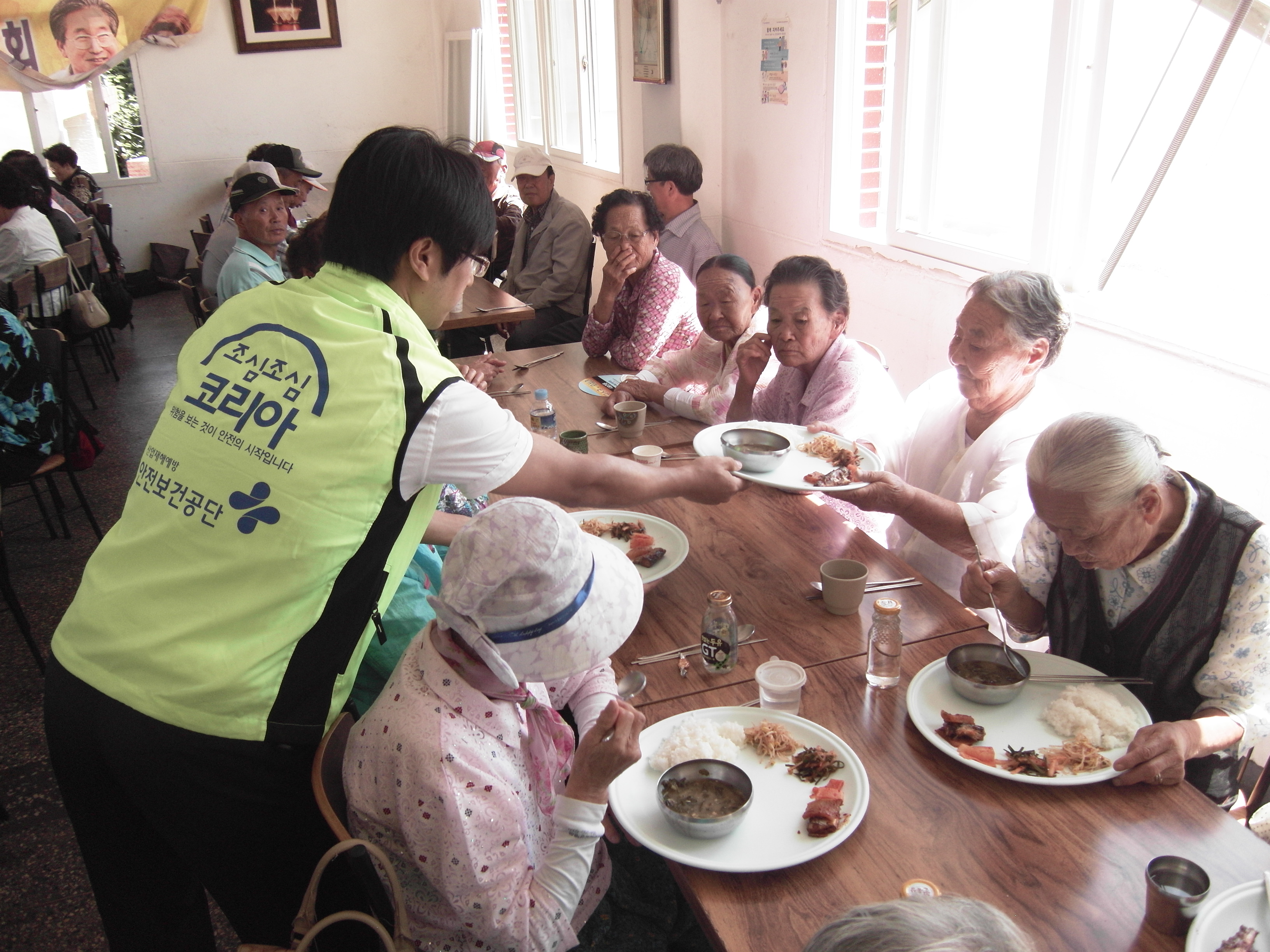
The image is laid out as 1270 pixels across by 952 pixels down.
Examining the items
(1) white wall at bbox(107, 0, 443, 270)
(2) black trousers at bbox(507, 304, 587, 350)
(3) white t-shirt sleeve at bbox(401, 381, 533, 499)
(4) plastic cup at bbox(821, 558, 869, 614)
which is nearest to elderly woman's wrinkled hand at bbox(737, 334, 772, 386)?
(4) plastic cup at bbox(821, 558, 869, 614)

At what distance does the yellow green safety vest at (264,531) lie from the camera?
1.33 metres

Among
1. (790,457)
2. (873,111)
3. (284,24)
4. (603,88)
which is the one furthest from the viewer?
(284,24)

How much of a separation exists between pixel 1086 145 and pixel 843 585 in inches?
80.8

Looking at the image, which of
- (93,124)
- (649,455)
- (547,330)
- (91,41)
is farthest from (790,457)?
(93,124)

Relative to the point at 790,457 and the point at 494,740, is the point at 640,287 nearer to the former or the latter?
the point at 790,457

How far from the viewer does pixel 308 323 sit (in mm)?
1397

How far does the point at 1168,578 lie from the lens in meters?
1.62

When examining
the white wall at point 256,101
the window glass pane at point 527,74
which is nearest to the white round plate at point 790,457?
the window glass pane at point 527,74

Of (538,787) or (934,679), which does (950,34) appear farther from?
Answer: (538,787)

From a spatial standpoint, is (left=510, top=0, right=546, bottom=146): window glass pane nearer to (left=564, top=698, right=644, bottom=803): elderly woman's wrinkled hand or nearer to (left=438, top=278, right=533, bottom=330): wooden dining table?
(left=438, top=278, right=533, bottom=330): wooden dining table

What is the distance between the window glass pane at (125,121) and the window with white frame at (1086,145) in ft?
28.8

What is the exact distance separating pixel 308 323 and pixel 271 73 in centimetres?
1033

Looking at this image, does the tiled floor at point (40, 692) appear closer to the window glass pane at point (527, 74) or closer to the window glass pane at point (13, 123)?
the window glass pane at point (13, 123)

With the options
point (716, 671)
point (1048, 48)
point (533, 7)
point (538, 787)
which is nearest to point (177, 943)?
point (538, 787)
